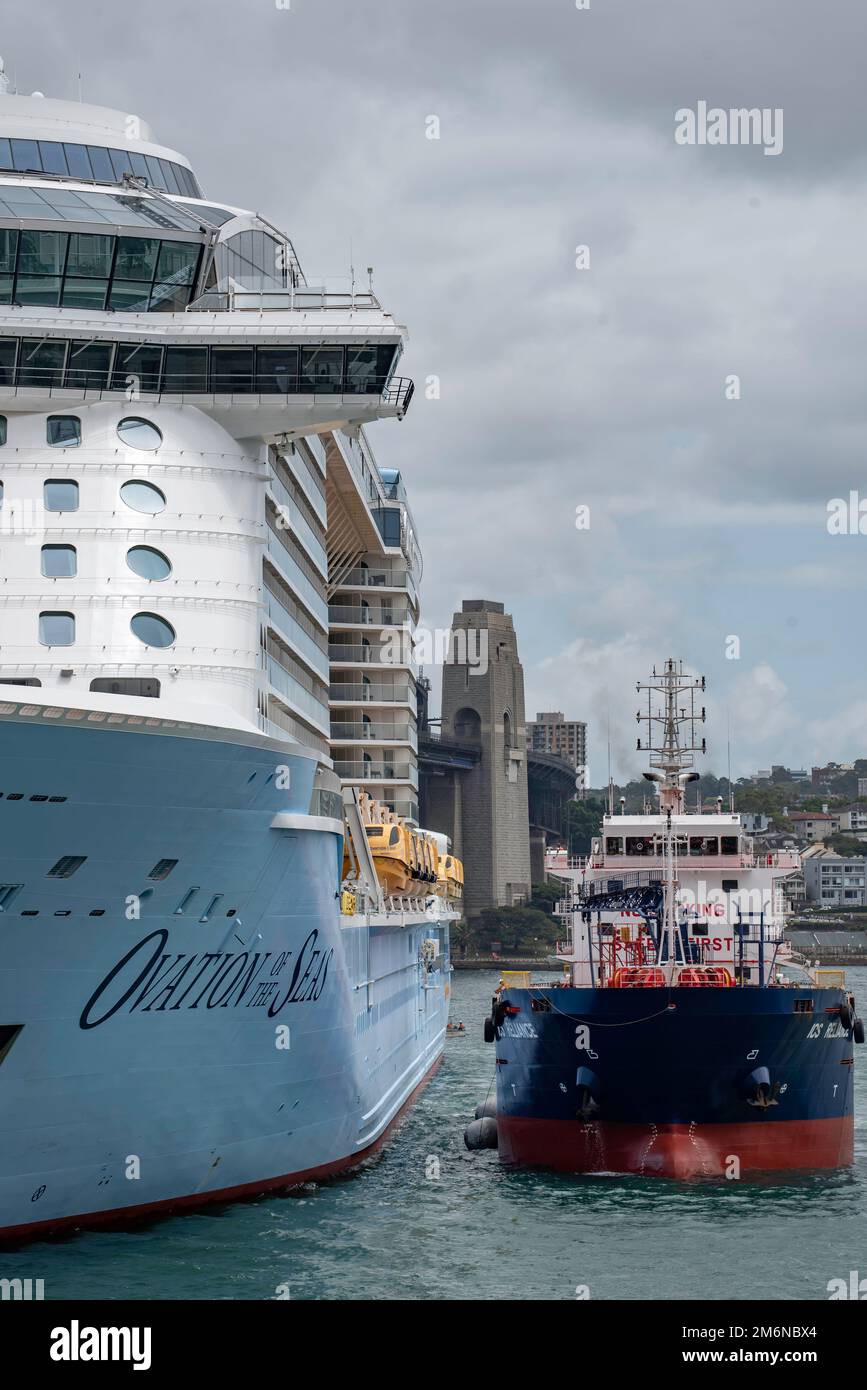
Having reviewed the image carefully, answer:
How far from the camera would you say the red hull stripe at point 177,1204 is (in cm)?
2014

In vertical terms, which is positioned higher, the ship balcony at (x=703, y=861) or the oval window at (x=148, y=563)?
the oval window at (x=148, y=563)

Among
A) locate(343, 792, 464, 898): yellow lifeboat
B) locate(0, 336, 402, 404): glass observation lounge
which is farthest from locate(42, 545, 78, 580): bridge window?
locate(343, 792, 464, 898): yellow lifeboat

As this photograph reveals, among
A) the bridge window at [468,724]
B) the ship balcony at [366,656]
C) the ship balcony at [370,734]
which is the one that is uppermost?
the bridge window at [468,724]

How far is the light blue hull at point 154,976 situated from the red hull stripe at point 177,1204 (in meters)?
0.04

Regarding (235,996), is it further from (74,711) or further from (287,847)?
(74,711)

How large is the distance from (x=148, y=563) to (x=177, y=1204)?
9.38 m

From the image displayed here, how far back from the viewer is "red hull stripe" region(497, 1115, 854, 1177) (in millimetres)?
27641

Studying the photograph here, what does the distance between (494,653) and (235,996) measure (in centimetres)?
14102

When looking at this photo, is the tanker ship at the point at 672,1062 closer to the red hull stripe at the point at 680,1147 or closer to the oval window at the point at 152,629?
the red hull stripe at the point at 680,1147

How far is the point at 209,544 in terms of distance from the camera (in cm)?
2573

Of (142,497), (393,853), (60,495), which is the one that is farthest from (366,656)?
(60,495)

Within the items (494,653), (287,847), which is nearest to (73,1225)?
(287,847)

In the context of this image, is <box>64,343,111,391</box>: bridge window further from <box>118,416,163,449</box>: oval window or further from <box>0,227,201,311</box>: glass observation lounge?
<box>0,227,201,311</box>: glass observation lounge

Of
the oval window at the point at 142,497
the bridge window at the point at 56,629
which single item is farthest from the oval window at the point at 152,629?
the oval window at the point at 142,497
